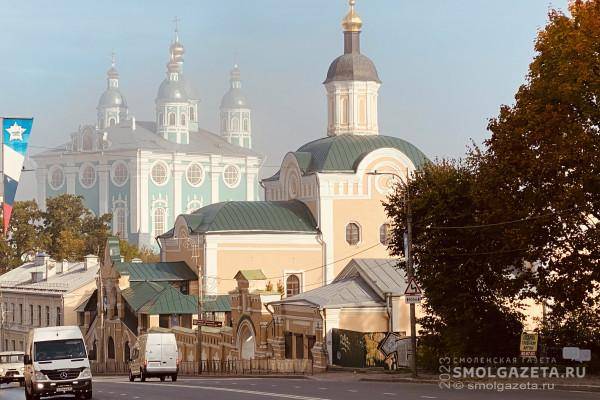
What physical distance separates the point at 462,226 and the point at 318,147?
150 feet

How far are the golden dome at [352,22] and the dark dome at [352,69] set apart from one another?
5.68 feet

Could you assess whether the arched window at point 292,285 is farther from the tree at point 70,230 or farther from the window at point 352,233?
the tree at point 70,230

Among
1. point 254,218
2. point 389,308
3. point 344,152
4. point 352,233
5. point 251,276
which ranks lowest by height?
point 389,308

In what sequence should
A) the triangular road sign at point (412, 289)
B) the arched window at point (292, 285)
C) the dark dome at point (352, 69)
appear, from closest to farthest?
the triangular road sign at point (412, 289)
the arched window at point (292, 285)
the dark dome at point (352, 69)

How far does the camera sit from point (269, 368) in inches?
2297

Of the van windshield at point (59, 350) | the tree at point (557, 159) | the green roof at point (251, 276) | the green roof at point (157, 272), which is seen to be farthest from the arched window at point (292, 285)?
the van windshield at point (59, 350)

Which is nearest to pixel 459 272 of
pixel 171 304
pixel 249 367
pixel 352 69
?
pixel 249 367

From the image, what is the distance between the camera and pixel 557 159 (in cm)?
3769

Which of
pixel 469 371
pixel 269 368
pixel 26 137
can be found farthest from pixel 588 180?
pixel 269 368

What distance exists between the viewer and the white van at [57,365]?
34.2 m

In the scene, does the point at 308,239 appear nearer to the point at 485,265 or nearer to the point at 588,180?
the point at 485,265

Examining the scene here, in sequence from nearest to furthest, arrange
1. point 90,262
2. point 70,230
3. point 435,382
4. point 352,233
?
point 435,382 < point 352,233 < point 90,262 < point 70,230

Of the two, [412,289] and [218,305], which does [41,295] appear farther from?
[412,289]

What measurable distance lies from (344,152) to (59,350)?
5433 cm
